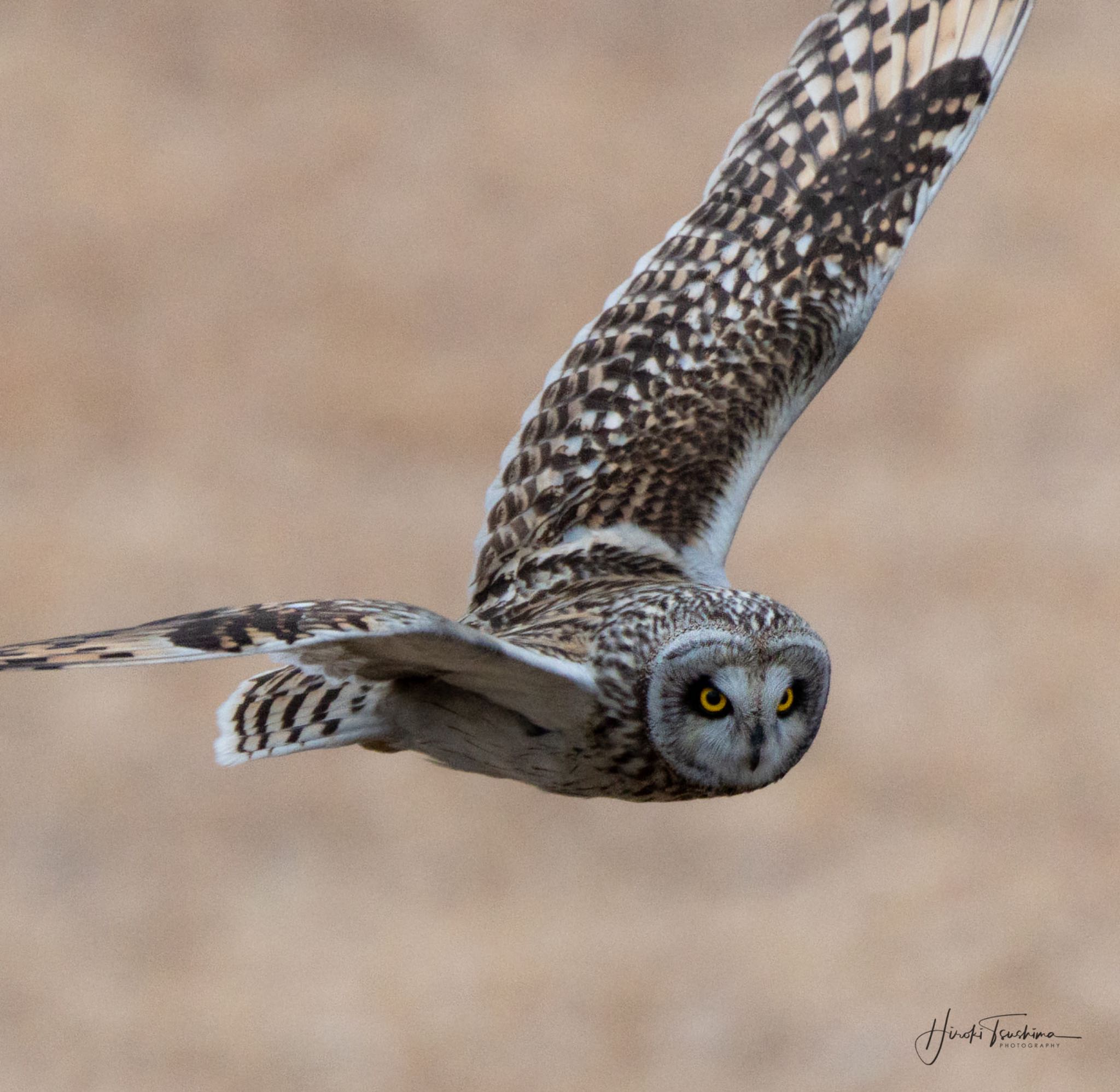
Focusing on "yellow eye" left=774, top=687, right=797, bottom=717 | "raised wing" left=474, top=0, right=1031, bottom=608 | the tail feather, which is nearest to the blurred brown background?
"raised wing" left=474, top=0, right=1031, bottom=608

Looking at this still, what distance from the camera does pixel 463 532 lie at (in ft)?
90.9

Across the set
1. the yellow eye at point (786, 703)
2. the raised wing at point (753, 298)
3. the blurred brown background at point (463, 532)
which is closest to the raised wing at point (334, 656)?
the yellow eye at point (786, 703)

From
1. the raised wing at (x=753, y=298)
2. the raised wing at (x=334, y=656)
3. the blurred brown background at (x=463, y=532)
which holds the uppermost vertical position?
the blurred brown background at (x=463, y=532)

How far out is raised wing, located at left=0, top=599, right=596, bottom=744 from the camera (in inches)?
158

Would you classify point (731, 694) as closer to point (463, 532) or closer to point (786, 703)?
point (786, 703)

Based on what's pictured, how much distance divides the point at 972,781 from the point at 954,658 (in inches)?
67.5

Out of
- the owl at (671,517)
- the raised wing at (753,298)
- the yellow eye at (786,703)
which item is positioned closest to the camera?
the owl at (671,517)

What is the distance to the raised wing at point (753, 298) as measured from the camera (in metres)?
5.71

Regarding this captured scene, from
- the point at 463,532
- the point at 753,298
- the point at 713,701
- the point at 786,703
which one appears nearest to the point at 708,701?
the point at 713,701

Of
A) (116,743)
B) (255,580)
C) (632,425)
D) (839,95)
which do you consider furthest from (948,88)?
(116,743)

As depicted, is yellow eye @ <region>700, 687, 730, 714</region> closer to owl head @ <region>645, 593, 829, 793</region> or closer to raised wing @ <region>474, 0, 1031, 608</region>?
A: owl head @ <region>645, 593, 829, 793</region>

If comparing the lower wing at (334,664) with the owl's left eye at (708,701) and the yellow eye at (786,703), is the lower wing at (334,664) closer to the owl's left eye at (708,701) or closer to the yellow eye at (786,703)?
the owl's left eye at (708,701)

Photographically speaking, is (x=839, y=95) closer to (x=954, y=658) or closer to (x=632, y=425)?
(x=632, y=425)

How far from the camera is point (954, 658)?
30.7 m
